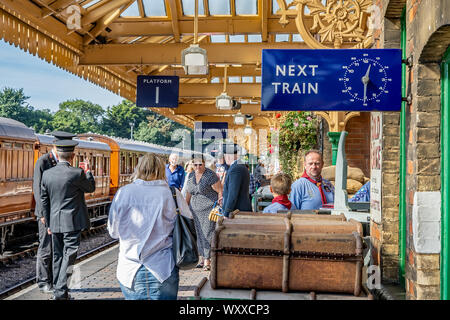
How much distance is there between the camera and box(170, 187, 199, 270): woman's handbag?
12.0ft

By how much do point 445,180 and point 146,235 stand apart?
2.01 meters

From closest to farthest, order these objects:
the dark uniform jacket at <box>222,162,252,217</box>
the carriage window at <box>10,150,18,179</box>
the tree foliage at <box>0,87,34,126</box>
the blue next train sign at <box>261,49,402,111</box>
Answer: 1. the blue next train sign at <box>261,49,402,111</box>
2. the dark uniform jacket at <box>222,162,252,217</box>
3. the carriage window at <box>10,150,18,179</box>
4. the tree foliage at <box>0,87,34,126</box>

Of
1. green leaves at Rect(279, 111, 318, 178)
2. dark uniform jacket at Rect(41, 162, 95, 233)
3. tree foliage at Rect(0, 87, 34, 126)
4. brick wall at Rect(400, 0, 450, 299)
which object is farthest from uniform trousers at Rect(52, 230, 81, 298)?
tree foliage at Rect(0, 87, 34, 126)

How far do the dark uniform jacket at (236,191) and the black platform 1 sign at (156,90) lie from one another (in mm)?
5319

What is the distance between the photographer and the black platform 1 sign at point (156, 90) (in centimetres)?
1230

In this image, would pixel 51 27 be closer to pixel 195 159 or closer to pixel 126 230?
Result: pixel 195 159

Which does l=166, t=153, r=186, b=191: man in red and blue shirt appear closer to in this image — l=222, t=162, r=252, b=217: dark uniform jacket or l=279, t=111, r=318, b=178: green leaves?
l=222, t=162, r=252, b=217: dark uniform jacket

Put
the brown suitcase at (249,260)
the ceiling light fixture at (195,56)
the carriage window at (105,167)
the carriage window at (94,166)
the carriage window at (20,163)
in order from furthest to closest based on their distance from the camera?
the carriage window at (105,167)
the carriage window at (94,166)
the carriage window at (20,163)
the ceiling light fixture at (195,56)
the brown suitcase at (249,260)

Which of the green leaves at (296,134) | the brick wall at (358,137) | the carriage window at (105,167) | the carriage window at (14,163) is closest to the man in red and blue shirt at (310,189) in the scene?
the brick wall at (358,137)

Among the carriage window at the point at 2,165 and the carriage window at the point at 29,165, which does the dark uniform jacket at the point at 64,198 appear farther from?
the carriage window at the point at 29,165

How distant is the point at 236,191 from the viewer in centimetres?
721

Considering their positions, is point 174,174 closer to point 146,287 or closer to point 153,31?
point 153,31

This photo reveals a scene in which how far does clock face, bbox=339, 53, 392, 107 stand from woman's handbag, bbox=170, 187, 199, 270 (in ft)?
4.82

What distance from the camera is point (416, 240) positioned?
314cm
